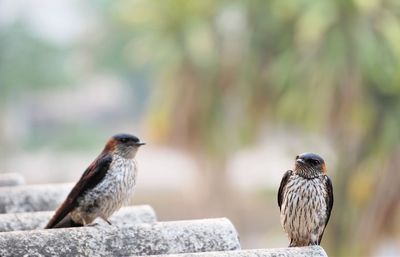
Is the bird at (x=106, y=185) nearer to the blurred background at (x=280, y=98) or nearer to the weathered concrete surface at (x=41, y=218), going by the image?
the weathered concrete surface at (x=41, y=218)

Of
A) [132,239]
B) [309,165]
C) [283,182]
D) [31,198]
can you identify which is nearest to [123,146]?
[31,198]

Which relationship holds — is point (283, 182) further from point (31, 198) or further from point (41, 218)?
point (31, 198)

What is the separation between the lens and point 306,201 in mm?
5293

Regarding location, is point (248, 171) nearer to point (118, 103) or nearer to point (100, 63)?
point (100, 63)

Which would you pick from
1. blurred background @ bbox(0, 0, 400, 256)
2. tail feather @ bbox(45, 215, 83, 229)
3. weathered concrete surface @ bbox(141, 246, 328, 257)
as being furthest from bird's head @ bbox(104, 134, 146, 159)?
blurred background @ bbox(0, 0, 400, 256)

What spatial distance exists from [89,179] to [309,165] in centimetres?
112

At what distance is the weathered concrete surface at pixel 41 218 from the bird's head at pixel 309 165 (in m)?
0.75

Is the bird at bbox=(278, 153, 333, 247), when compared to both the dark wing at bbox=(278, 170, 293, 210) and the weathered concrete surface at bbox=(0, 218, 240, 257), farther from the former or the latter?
the weathered concrete surface at bbox=(0, 218, 240, 257)

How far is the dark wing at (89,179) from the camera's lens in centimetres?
553

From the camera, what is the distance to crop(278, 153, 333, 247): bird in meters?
5.25

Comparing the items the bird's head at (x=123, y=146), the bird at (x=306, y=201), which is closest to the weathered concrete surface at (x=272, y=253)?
the bird at (x=306, y=201)

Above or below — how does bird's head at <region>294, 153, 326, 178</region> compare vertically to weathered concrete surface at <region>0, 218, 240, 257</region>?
above

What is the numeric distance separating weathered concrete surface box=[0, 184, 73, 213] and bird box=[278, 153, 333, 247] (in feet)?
4.35

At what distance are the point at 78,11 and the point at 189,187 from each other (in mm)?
20503
